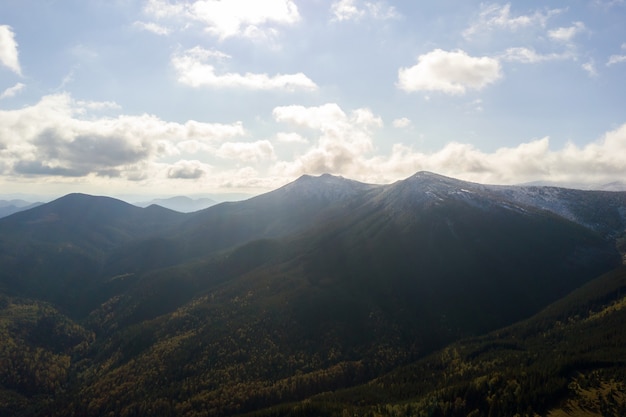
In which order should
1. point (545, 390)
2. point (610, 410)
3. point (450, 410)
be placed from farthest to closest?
point (450, 410) → point (545, 390) → point (610, 410)

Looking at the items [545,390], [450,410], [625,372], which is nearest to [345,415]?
[450,410]

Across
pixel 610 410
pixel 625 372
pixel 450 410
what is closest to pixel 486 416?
pixel 450 410

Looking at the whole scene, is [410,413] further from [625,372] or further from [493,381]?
[625,372]

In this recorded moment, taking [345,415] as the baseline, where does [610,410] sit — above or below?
above

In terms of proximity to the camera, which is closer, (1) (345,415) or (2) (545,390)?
(2) (545,390)

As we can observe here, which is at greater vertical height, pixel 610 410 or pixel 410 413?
pixel 610 410

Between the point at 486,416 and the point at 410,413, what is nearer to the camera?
the point at 486,416

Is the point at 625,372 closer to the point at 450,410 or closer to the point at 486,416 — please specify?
the point at 486,416

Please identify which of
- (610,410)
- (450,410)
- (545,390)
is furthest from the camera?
(450,410)
